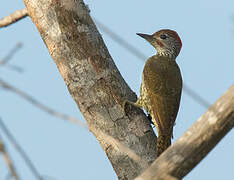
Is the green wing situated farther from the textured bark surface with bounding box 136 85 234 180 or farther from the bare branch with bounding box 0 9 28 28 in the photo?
the textured bark surface with bounding box 136 85 234 180

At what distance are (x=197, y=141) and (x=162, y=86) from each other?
2.83m

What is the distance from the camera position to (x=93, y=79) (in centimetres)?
412

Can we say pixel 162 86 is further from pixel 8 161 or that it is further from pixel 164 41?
pixel 8 161

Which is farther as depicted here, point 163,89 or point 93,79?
point 163,89

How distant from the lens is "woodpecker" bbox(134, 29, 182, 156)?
15.8 feet

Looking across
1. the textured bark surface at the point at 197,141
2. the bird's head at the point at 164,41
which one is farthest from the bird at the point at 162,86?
the textured bark surface at the point at 197,141

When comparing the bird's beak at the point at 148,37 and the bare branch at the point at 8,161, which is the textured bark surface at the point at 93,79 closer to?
the bare branch at the point at 8,161

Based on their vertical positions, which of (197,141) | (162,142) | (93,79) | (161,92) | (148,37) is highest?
(93,79)

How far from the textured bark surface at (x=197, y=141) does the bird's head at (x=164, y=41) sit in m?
3.78

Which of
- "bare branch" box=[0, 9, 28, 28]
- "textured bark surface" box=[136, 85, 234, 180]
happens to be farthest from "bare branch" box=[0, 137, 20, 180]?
"bare branch" box=[0, 9, 28, 28]

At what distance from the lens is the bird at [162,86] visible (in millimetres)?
4798

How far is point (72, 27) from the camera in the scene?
14.0ft

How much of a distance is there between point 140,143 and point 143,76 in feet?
5.63

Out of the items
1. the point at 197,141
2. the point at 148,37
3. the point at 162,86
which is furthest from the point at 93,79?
the point at 148,37
